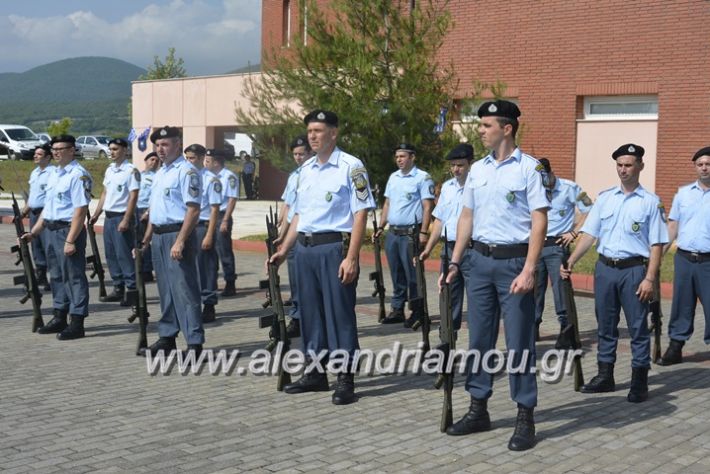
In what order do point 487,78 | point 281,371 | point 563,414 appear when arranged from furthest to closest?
point 487,78 < point 281,371 < point 563,414

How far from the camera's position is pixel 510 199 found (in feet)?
19.6

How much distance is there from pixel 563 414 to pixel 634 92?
12.4 metres

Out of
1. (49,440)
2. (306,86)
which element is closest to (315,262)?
(49,440)

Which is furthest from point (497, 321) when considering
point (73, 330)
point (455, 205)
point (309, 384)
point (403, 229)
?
point (73, 330)

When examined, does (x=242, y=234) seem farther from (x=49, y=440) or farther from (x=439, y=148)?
(x=49, y=440)

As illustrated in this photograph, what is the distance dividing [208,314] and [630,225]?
5.14m

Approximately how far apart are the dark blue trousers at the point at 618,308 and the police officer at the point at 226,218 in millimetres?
5497

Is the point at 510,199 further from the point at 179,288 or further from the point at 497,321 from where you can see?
the point at 179,288

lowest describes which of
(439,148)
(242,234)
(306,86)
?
(242,234)

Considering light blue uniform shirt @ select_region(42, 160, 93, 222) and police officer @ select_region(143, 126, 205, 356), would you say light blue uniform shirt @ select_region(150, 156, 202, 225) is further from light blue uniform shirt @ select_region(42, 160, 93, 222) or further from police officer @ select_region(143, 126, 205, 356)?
light blue uniform shirt @ select_region(42, 160, 93, 222)

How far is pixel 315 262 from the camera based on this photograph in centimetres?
717

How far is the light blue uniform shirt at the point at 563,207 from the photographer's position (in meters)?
9.69

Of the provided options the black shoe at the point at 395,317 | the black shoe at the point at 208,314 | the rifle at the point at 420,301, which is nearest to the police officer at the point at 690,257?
the rifle at the point at 420,301

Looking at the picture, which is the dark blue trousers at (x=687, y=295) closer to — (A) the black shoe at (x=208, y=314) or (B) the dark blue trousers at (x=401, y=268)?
(B) the dark blue trousers at (x=401, y=268)
